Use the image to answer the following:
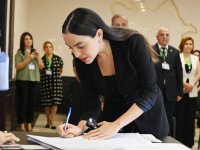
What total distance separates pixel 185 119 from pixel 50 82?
7.35 ft

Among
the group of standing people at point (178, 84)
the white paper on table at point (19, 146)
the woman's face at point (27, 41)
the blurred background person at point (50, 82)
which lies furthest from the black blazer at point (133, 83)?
the blurred background person at point (50, 82)

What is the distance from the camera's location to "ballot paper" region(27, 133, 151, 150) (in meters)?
1.15

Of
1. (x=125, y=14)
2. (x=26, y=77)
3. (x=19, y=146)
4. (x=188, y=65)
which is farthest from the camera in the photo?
(x=125, y=14)

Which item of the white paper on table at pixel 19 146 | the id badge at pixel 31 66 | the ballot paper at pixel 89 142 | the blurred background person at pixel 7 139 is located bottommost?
the white paper on table at pixel 19 146

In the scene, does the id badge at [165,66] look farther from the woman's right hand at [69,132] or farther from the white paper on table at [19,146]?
the white paper on table at [19,146]

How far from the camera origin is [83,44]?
1.33 meters

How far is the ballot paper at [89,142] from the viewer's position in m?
1.15

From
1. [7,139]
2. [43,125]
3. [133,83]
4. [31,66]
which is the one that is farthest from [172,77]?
[7,139]

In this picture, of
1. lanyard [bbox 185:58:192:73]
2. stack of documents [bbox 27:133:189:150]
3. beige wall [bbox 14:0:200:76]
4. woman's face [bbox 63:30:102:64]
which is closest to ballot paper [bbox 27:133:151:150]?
stack of documents [bbox 27:133:189:150]

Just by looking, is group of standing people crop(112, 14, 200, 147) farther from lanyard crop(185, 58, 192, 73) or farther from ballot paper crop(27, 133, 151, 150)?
ballot paper crop(27, 133, 151, 150)

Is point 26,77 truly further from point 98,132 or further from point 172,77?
point 98,132

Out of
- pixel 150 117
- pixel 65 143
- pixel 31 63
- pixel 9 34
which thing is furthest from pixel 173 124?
pixel 65 143

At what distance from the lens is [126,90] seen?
4.93 feet

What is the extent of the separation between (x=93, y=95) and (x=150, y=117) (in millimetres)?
253
